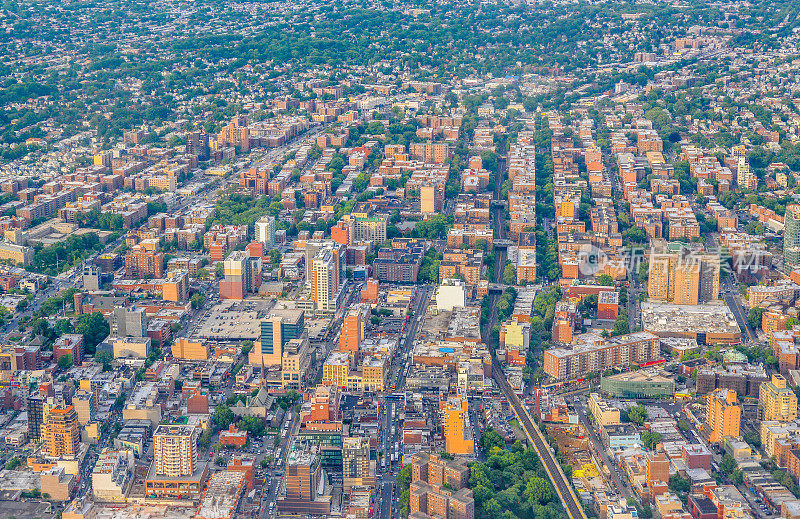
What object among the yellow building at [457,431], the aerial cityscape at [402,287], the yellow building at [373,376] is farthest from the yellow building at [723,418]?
the yellow building at [373,376]

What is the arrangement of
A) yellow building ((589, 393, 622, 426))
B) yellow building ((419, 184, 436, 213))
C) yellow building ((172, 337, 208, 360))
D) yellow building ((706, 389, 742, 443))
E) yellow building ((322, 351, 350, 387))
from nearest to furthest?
yellow building ((706, 389, 742, 443)), yellow building ((589, 393, 622, 426)), yellow building ((322, 351, 350, 387)), yellow building ((172, 337, 208, 360)), yellow building ((419, 184, 436, 213))

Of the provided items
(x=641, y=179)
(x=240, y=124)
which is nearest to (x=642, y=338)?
(x=641, y=179)

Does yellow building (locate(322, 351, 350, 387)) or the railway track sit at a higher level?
yellow building (locate(322, 351, 350, 387))

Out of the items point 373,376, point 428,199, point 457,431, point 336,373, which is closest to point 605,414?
point 457,431

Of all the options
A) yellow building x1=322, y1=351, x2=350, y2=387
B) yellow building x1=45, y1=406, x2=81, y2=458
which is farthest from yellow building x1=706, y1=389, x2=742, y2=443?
yellow building x1=45, y1=406, x2=81, y2=458

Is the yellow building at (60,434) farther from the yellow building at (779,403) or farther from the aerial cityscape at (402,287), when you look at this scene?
the yellow building at (779,403)

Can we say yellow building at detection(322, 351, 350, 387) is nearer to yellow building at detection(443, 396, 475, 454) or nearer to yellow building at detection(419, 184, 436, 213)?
yellow building at detection(443, 396, 475, 454)
